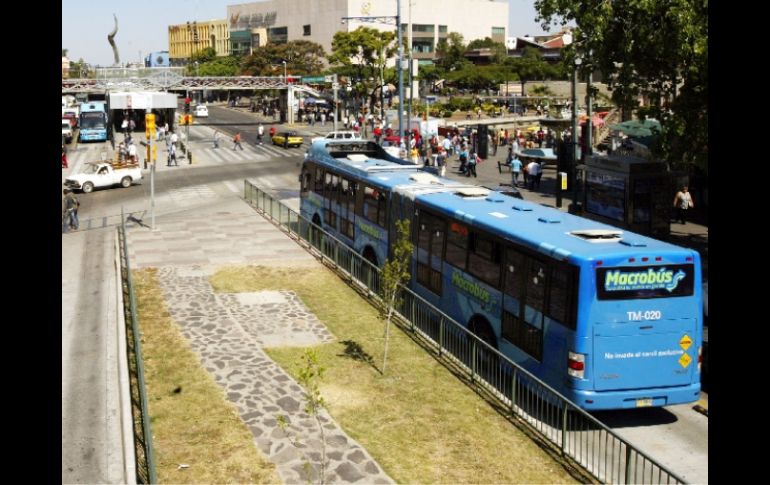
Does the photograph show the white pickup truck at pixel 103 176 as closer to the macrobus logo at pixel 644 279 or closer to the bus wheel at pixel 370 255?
the bus wheel at pixel 370 255

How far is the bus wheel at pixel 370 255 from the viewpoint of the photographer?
2325 cm

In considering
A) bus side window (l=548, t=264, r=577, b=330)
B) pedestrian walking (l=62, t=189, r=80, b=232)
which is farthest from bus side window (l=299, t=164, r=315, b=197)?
bus side window (l=548, t=264, r=577, b=330)

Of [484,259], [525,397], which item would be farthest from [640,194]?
[525,397]

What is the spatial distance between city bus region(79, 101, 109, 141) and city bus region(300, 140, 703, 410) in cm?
5441

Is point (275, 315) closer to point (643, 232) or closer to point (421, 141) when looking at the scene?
point (643, 232)

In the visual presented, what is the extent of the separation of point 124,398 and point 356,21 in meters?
133

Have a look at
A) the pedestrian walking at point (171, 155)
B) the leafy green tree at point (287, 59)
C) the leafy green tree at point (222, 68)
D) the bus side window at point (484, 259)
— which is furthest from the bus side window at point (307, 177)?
the leafy green tree at point (222, 68)

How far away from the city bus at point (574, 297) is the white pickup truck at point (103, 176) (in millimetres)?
28062

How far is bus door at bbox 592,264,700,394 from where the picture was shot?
13078 millimetres

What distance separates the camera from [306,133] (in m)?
81.7

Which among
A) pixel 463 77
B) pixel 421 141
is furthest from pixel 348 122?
pixel 463 77

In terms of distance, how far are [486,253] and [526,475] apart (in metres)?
5.11

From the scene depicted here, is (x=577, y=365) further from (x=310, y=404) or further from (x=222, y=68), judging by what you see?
(x=222, y=68)
